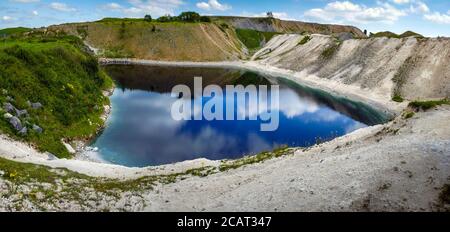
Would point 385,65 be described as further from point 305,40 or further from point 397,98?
point 305,40

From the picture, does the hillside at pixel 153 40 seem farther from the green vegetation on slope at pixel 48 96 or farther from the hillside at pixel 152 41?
the green vegetation on slope at pixel 48 96

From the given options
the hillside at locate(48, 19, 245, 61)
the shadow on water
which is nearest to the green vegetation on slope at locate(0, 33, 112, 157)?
the shadow on water

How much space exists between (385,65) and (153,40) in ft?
306

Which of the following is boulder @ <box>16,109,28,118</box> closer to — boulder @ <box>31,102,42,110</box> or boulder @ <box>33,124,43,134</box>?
boulder @ <box>33,124,43,134</box>

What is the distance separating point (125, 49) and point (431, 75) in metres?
110

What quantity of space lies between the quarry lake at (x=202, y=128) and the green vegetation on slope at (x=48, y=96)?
3.31m

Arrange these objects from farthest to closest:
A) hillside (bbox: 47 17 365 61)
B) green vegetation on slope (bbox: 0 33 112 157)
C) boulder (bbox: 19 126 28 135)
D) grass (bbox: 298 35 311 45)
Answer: grass (bbox: 298 35 311 45)
hillside (bbox: 47 17 365 61)
green vegetation on slope (bbox: 0 33 112 157)
boulder (bbox: 19 126 28 135)

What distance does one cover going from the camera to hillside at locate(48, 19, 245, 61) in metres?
163

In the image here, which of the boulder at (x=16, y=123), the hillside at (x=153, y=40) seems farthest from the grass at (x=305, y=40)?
the boulder at (x=16, y=123)

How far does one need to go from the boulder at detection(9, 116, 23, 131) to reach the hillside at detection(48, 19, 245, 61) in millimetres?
Result: 116387

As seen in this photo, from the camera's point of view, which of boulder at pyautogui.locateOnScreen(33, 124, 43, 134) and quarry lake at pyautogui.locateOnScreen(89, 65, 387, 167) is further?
quarry lake at pyautogui.locateOnScreen(89, 65, 387, 167)

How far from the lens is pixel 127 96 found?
3450 inches

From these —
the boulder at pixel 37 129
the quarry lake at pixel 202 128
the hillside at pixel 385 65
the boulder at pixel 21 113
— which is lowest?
the quarry lake at pixel 202 128

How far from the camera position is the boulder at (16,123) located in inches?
1746
